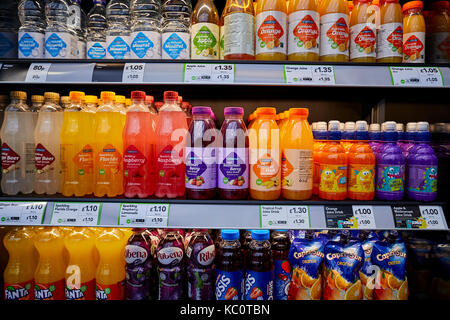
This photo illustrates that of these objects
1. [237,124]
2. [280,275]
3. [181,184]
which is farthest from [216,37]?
[280,275]

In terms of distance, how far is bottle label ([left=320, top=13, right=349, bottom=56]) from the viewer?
4.09 feet

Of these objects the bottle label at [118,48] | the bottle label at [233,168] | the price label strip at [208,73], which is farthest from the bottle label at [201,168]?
the bottle label at [118,48]

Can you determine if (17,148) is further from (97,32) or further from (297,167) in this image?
(297,167)

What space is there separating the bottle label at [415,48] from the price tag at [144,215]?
1.25 meters

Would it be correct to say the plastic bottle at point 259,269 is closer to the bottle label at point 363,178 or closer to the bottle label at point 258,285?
the bottle label at point 258,285

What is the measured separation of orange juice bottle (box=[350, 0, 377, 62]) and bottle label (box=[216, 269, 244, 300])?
113cm

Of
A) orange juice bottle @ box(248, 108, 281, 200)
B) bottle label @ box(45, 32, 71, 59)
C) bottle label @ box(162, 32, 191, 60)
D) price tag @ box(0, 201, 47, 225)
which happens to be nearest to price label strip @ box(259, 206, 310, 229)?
orange juice bottle @ box(248, 108, 281, 200)

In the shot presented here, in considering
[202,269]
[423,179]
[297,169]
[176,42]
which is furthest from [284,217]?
[176,42]

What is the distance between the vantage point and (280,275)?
1428 millimetres

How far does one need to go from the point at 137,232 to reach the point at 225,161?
2.04 ft

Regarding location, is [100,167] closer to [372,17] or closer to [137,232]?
[137,232]

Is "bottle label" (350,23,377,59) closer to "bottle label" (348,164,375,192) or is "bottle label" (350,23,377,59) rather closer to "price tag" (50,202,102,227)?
"bottle label" (348,164,375,192)

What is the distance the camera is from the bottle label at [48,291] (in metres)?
1.37
